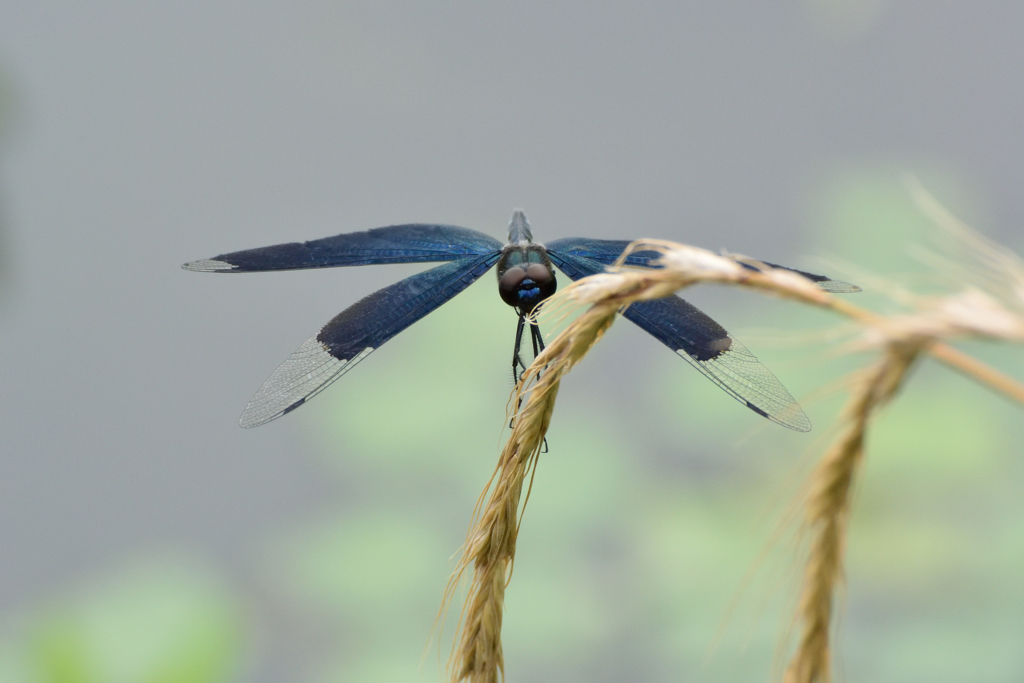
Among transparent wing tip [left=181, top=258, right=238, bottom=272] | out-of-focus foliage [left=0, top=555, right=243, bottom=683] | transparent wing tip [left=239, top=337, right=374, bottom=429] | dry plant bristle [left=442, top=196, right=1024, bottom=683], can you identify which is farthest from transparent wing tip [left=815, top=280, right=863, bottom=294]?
out-of-focus foliage [left=0, top=555, right=243, bottom=683]

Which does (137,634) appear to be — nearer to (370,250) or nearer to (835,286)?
(370,250)

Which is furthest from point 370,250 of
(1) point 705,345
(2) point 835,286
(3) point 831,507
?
(3) point 831,507

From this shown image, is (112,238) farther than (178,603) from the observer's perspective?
Yes

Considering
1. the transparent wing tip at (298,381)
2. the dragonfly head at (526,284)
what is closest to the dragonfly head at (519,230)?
the dragonfly head at (526,284)

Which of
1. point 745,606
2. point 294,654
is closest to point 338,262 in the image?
point 745,606

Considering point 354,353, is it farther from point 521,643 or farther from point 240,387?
point 240,387

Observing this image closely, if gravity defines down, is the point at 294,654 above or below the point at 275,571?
below

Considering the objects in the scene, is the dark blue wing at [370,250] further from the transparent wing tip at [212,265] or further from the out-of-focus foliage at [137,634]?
the out-of-focus foliage at [137,634]
